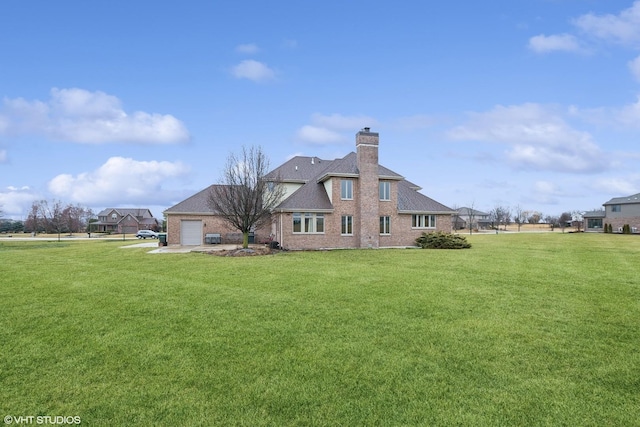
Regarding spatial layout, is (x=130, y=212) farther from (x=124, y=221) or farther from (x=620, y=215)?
(x=620, y=215)

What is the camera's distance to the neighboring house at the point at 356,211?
1018 inches

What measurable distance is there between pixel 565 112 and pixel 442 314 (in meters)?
25.4

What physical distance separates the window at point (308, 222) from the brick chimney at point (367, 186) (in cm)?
292

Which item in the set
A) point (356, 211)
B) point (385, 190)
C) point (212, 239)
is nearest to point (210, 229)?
point (212, 239)

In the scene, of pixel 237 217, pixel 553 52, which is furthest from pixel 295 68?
pixel 553 52

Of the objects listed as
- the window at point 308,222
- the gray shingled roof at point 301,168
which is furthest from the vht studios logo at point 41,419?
the gray shingled roof at point 301,168

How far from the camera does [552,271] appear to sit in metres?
14.7

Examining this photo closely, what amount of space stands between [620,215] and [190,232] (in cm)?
6677

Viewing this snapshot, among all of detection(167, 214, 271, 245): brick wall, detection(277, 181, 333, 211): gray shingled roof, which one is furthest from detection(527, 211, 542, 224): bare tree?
detection(167, 214, 271, 245): brick wall

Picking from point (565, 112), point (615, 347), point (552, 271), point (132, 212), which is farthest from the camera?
point (132, 212)

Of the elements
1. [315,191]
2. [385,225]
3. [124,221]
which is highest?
[315,191]

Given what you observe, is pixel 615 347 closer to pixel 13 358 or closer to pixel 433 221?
pixel 13 358

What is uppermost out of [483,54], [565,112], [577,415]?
[483,54]

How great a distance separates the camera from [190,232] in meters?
30.7
